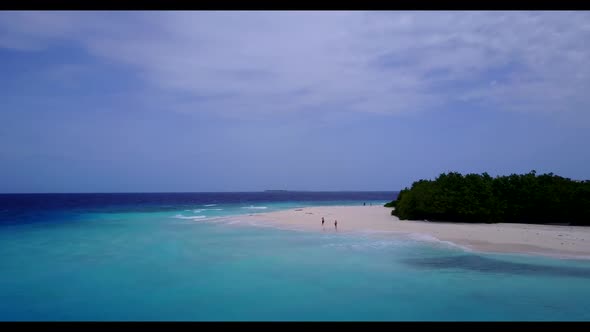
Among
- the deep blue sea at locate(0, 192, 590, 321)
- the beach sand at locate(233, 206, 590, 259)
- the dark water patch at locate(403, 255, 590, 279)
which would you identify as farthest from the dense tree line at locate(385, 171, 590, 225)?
the dark water patch at locate(403, 255, 590, 279)

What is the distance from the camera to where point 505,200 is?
39.0 m

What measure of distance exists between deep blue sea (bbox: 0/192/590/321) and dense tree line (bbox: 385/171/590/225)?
42.1ft

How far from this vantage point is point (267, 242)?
95.3 ft

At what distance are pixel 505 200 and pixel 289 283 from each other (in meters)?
30.8

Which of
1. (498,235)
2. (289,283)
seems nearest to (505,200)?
(498,235)

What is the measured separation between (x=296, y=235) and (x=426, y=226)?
12777mm

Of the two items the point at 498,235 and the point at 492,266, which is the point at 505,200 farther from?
the point at 492,266

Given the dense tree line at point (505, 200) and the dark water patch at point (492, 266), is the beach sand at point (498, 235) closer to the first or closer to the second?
the dense tree line at point (505, 200)

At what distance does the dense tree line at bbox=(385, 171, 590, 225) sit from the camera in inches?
1425

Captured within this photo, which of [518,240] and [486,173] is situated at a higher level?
[486,173]

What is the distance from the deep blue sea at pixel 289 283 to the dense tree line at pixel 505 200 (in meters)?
12.8
